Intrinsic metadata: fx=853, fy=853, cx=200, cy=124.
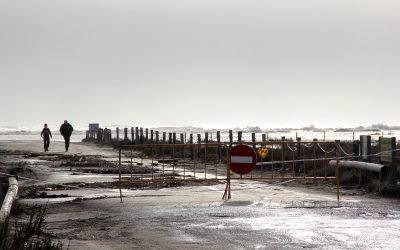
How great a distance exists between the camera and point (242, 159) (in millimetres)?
20969

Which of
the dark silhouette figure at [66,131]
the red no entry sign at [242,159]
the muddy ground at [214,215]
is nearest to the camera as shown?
the muddy ground at [214,215]

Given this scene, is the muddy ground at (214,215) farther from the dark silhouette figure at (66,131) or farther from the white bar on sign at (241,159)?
the dark silhouette figure at (66,131)

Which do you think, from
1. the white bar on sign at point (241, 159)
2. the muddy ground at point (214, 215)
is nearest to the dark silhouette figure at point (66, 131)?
the muddy ground at point (214, 215)

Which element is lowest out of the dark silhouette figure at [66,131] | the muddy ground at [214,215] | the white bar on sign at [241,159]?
the muddy ground at [214,215]

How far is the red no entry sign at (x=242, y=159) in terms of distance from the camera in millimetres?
20875

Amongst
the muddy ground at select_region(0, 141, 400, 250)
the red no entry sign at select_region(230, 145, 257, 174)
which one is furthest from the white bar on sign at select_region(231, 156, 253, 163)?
the muddy ground at select_region(0, 141, 400, 250)

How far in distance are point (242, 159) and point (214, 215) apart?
4.49 m

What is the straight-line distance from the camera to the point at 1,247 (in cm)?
943

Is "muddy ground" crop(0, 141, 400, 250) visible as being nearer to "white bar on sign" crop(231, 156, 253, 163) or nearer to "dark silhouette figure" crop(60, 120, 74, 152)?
"white bar on sign" crop(231, 156, 253, 163)

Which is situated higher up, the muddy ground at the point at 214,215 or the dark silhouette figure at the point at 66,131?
the dark silhouette figure at the point at 66,131

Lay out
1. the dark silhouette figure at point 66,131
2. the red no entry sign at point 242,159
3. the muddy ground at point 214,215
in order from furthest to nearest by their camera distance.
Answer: the dark silhouette figure at point 66,131, the red no entry sign at point 242,159, the muddy ground at point 214,215

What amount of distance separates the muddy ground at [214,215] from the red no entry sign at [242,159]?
27.9 inches

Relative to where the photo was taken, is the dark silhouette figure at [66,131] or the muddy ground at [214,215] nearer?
the muddy ground at [214,215]

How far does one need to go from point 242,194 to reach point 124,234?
8.05m
